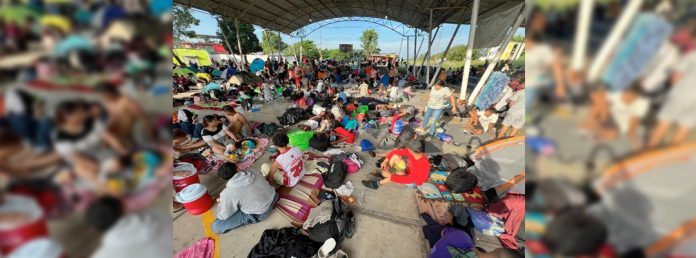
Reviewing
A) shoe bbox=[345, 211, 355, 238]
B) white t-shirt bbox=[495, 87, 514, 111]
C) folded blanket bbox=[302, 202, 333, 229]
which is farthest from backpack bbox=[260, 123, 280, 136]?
white t-shirt bbox=[495, 87, 514, 111]

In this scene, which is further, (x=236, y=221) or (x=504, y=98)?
(x=504, y=98)

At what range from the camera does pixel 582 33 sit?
1.36 feet

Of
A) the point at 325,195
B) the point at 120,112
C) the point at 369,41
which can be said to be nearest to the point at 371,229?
the point at 325,195

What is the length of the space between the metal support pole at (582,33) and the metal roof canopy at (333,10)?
959cm

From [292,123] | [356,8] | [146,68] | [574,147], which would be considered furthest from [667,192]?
[356,8]

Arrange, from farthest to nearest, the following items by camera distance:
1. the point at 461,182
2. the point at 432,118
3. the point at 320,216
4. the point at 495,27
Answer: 1. the point at 495,27
2. the point at 432,118
3. the point at 461,182
4. the point at 320,216

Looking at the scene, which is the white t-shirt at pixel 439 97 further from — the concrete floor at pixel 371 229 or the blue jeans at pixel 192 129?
the blue jeans at pixel 192 129

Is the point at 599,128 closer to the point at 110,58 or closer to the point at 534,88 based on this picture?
the point at 534,88

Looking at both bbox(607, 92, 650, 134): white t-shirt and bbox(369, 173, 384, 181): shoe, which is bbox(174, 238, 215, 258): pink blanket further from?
bbox(607, 92, 650, 134): white t-shirt

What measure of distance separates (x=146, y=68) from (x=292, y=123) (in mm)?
6780

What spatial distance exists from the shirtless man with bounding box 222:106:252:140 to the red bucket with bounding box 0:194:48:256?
561 cm

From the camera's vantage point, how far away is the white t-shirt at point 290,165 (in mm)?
3633

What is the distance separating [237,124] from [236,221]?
3.47 metres

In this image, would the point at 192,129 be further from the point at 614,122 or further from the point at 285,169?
the point at 614,122
